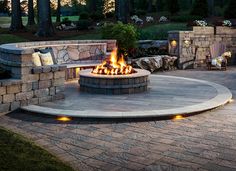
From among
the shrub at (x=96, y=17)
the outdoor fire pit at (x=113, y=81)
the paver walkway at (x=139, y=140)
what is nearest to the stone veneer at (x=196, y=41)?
the outdoor fire pit at (x=113, y=81)

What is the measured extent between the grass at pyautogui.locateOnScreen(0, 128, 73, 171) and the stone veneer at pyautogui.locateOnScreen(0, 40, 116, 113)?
6.26 feet

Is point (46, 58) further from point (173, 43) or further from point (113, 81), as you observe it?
point (173, 43)

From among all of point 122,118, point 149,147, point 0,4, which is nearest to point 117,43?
point 122,118

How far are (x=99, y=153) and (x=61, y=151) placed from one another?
589mm

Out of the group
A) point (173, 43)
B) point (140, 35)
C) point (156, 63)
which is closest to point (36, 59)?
point (156, 63)

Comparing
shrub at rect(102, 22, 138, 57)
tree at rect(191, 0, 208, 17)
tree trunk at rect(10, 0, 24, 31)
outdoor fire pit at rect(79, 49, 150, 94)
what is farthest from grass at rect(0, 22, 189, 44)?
tree at rect(191, 0, 208, 17)

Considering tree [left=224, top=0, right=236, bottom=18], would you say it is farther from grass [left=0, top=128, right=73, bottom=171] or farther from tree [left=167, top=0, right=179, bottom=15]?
grass [left=0, top=128, right=73, bottom=171]

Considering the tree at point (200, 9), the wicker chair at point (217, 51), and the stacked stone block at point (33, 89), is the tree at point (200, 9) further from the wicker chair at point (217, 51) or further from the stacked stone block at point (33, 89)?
the stacked stone block at point (33, 89)

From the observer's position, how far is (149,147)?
567cm

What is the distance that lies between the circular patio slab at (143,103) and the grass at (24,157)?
1.65 metres

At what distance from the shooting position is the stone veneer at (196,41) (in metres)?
15.3

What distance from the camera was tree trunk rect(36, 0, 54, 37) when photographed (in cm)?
2105

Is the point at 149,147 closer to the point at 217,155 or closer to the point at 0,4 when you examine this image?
the point at 217,155

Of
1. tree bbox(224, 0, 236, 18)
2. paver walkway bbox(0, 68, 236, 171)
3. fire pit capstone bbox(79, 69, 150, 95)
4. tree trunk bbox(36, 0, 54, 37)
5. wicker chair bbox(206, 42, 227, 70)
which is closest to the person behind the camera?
paver walkway bbox(0, 68, 236, 171)
